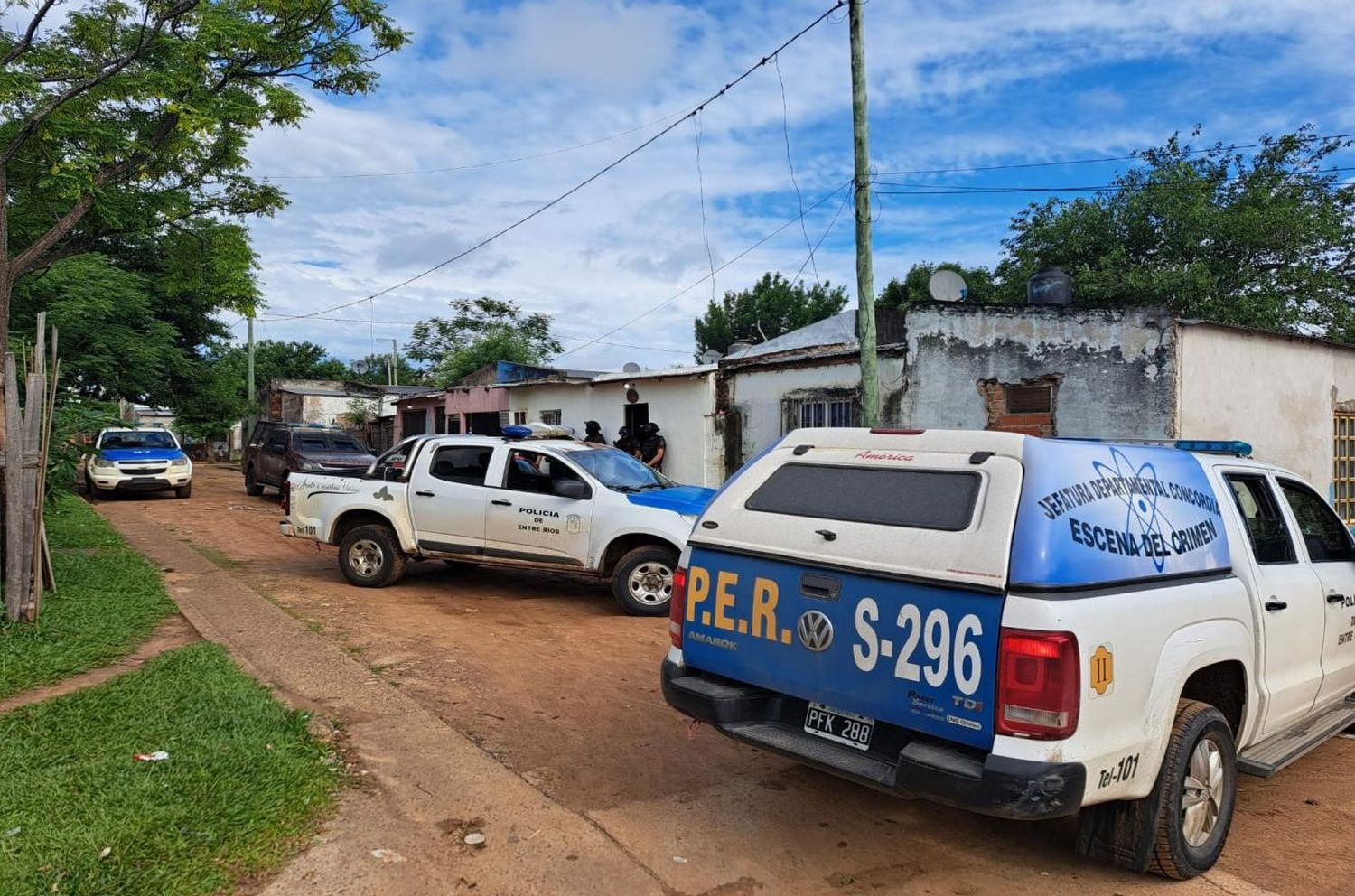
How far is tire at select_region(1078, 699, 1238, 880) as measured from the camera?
3.22 meters

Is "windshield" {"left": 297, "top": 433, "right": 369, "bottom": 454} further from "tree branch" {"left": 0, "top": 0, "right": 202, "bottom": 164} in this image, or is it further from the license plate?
the license plate

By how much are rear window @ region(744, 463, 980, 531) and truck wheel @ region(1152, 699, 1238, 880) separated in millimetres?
1154

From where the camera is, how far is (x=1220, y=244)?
69.1ft

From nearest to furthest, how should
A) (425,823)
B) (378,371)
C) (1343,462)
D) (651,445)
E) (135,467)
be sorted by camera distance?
(425,823)
(1343,462)
(651,445)
(135,467)
(378,371)

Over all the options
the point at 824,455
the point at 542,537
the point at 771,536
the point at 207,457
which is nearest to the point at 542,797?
the point at 771,536

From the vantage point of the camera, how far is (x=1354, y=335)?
19609 mm

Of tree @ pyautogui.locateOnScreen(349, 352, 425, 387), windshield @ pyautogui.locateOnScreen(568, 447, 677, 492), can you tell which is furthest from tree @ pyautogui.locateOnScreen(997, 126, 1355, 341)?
tree @ pyautogui.locateOnScreen(349, 352, 425, 387)

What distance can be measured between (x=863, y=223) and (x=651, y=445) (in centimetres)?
646

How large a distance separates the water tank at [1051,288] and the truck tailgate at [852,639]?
9.67 m

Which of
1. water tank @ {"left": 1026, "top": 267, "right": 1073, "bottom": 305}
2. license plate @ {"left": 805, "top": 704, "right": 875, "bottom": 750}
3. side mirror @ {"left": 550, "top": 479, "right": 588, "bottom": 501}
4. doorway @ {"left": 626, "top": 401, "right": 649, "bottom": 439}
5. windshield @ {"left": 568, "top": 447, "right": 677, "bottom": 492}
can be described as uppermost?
water tank @ {"left": 1026, "top": 267, "right": 1073, "bottom": 305}

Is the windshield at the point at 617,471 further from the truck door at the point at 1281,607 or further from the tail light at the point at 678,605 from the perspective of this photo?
the truck door at the point at 1281,607

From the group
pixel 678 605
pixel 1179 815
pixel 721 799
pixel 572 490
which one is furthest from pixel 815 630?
pixel 572 490

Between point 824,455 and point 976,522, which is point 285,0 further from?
point 976,522

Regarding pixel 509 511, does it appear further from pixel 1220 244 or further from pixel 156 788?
pixel 1220 244
